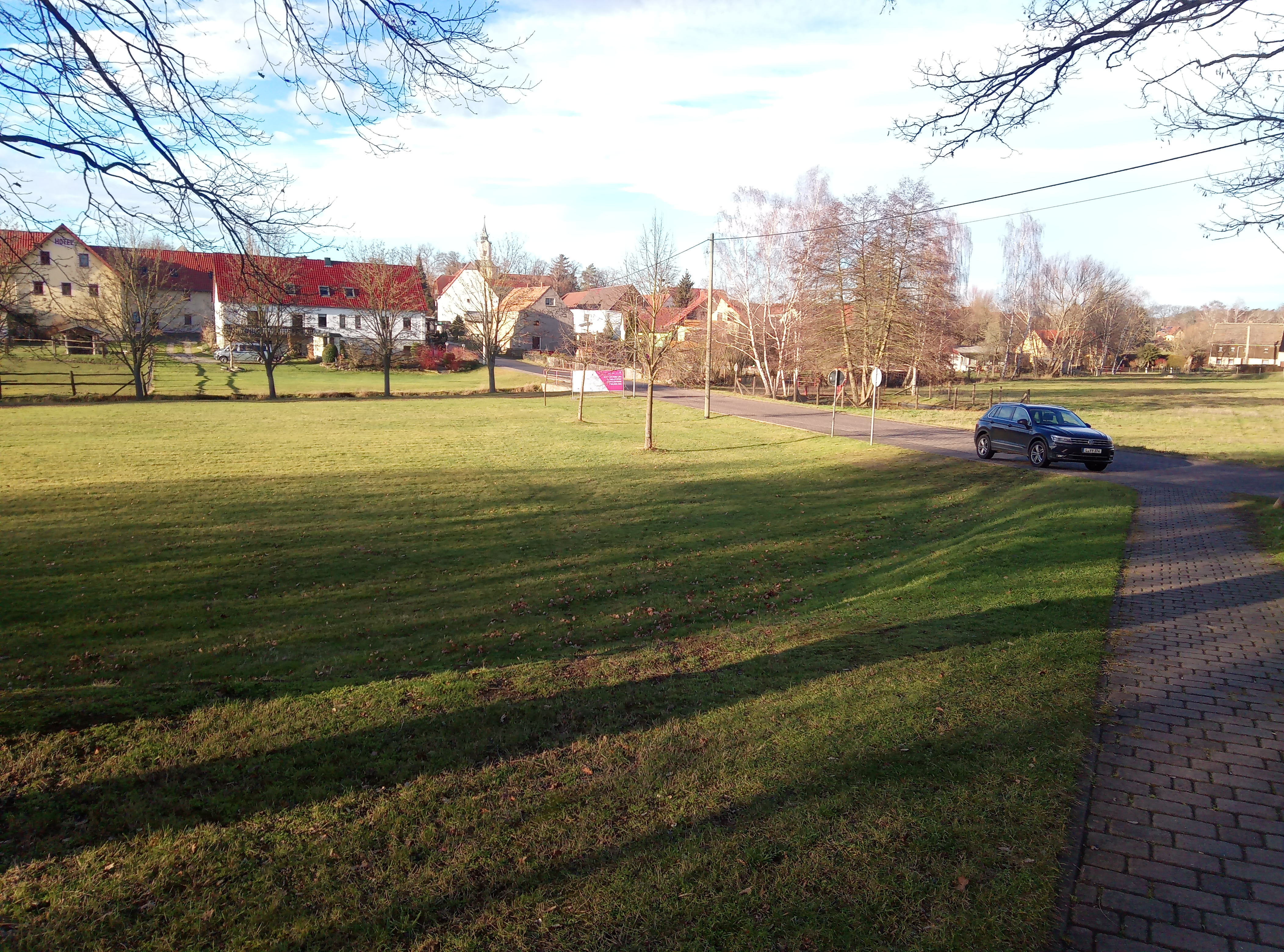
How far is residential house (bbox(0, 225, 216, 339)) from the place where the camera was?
755 centimetres

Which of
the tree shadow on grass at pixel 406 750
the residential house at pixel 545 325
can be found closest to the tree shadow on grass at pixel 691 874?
the tree shadow on grass at pixel 406 750

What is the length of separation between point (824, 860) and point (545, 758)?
1.97 m

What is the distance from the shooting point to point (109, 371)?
5022 centimetres

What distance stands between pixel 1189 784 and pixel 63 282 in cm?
3098

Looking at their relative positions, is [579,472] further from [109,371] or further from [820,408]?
[109,371]

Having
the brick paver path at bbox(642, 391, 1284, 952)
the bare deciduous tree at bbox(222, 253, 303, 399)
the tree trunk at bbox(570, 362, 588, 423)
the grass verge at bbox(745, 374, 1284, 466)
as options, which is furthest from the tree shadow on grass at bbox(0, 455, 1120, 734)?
the tree trunk at bbox(570, 362, 588, 423)

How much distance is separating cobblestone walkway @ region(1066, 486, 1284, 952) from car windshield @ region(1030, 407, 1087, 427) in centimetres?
1336

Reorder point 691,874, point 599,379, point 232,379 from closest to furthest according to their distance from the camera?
point 691,874
point 599,379
point 232,379

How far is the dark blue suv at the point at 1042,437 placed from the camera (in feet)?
65.7

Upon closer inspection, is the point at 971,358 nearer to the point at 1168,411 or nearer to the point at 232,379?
the point at 1168,411

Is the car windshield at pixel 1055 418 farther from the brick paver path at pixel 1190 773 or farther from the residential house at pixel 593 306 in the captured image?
the residential house at pixel 593 306

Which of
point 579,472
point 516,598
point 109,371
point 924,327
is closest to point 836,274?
point 924,327

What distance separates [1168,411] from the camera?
40.6m

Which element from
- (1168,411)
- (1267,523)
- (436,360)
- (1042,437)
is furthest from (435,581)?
(436,360)
